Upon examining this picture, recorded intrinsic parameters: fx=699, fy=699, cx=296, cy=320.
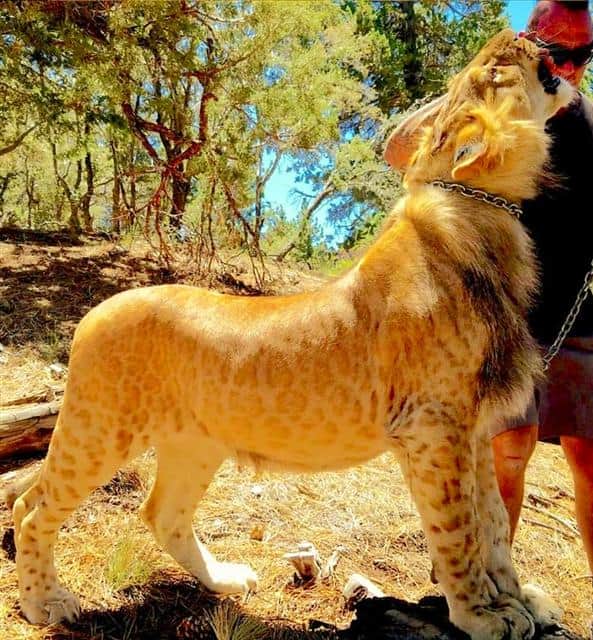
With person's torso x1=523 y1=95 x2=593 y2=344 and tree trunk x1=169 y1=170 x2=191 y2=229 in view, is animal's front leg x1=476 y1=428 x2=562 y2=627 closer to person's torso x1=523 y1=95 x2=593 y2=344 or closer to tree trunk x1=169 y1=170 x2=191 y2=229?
person's torso x1=523 y1=95 x2=593 y2=344

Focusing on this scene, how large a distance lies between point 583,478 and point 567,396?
1.57ft

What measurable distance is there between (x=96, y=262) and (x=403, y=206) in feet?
26.6

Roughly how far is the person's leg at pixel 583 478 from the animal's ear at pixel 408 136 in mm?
1611

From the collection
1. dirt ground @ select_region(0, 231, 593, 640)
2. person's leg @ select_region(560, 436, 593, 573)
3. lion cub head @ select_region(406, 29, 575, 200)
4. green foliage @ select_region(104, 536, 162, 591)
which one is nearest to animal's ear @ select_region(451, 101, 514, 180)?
lion cub head @ select_region(406, 29, 575, 200)

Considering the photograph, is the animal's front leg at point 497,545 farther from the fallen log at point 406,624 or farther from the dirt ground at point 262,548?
the dirt ground at point 262,548

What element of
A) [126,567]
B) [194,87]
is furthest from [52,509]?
[194,87]

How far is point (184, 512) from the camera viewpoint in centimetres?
354

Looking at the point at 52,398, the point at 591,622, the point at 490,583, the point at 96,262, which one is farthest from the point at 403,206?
the point at 96,262

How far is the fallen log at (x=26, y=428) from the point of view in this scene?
469 cm

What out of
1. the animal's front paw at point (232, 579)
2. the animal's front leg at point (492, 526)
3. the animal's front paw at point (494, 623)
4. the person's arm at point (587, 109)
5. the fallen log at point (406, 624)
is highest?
the person's arm at point (587, 109)

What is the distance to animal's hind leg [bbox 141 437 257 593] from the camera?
349cm

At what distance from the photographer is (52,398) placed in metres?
5.21

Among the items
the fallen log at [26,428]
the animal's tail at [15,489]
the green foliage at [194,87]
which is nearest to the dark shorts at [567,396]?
the animal's tail at [15,489]

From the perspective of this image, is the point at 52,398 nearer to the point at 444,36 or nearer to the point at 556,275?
the point at 556,275
